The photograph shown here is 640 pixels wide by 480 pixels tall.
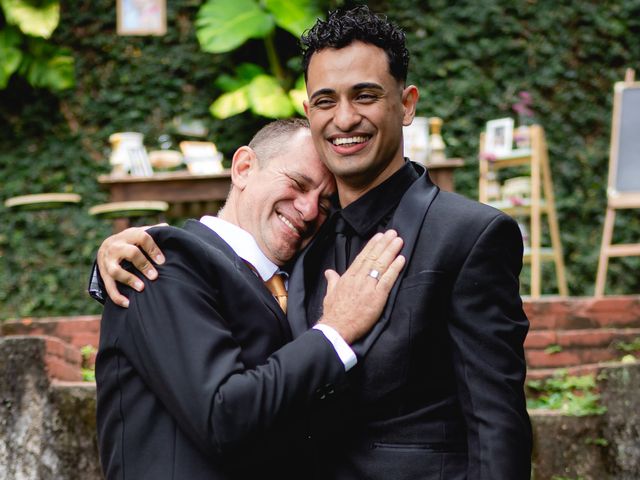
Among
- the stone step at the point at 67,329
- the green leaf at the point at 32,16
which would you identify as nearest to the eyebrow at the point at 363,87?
the stone step at the point at 67,329

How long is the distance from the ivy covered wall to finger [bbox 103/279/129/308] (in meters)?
5.01

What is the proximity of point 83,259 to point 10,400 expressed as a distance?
4015 mm

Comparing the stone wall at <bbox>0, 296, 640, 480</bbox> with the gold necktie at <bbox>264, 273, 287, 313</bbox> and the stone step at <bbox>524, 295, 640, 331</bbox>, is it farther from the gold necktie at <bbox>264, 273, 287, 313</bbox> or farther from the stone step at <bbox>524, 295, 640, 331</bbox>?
the gold necktie at <bbox>264, 273, 287, 313</bbox>

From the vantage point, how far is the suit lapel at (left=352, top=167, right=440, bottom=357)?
1683mm

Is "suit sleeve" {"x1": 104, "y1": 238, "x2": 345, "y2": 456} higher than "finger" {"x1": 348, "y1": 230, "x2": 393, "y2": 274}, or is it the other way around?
"finger" {"x1": 348, "y1": 230, "x2": 393, "y2": 274}

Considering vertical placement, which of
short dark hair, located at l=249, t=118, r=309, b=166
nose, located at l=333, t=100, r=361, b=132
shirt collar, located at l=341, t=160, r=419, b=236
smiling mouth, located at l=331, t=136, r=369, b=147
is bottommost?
shirt collar, located at l=341, t=160, r=419, b=236

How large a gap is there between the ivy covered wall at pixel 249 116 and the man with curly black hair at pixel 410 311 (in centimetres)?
495

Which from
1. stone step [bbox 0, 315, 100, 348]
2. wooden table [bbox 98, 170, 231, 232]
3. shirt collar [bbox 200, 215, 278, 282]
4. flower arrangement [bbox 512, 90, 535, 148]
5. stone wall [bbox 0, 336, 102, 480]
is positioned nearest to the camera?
shirt collar [bbox 200, 215, 278, 282]

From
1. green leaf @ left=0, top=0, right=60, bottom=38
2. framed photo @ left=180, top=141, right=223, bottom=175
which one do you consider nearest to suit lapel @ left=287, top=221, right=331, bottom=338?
framed photo @ left=180, top=141, right=223, bottom=175

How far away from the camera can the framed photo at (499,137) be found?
5902mm

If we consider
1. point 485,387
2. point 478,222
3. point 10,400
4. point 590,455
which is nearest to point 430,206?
point 478,222

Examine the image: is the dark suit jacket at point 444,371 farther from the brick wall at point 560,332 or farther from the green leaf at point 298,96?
the green leaf at point 298,96

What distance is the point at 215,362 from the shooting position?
1.62 metres

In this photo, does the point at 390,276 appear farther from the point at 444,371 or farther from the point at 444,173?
the point at 444,173
